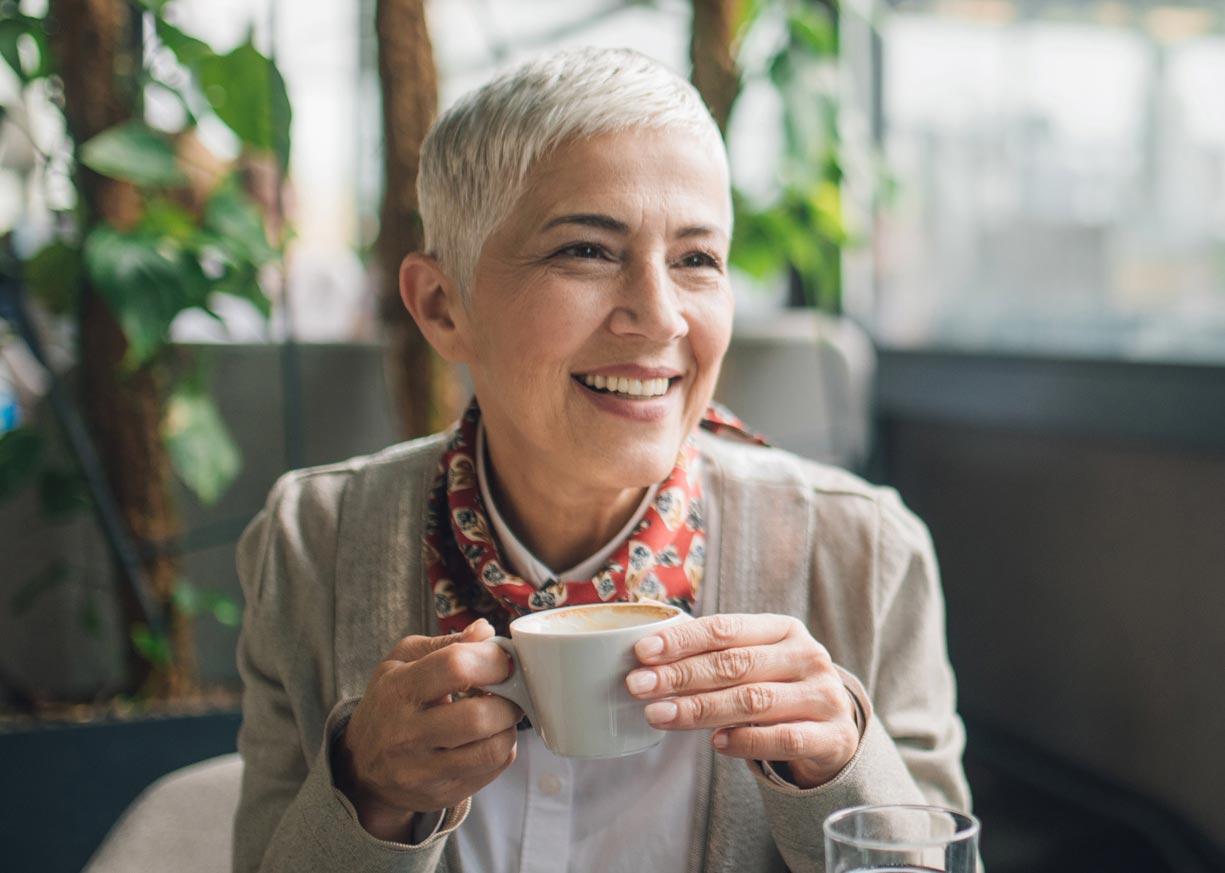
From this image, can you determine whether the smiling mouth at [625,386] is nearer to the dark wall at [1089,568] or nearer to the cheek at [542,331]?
the cheek at [542,331]

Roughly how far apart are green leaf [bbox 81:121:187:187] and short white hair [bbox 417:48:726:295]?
3.86 feet

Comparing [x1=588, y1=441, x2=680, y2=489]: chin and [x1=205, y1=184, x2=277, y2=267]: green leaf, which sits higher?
[x1=205, y1=184, x2=277, y2=267]: green leaf

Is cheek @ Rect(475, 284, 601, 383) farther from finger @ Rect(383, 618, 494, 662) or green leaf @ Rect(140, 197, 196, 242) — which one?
green leaf @ Rect(140, 197, 196, 242)

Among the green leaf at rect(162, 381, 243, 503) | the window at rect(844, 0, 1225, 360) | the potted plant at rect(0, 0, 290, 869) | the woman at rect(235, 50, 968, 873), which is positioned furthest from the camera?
the window at rect(844, 0, 1225, 360)

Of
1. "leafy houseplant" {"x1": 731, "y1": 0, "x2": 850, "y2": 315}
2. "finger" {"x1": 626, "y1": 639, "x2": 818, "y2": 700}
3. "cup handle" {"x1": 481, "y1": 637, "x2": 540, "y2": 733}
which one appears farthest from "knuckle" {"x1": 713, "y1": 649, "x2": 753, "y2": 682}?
"leafy houseplant" {"x1": 731, "y1": 0, "x2": 850, "y2": 315}

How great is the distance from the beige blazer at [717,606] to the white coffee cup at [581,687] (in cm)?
33

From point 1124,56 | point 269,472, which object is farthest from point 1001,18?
point 269,472

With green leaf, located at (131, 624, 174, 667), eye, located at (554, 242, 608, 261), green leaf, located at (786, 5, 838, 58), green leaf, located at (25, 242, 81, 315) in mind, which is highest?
green leaf, located at (786, 5, 838, 58)

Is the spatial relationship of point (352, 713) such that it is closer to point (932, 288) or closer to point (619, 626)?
point (619, 626)

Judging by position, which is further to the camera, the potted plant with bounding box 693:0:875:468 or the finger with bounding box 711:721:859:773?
the potted plant with bounding box 693:0:875:468

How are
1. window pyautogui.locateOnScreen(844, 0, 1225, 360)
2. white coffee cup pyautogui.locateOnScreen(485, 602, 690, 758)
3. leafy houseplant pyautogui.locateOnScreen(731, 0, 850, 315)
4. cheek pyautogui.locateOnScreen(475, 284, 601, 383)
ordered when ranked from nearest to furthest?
1. white coffee cup pyautogui.locateOnScreen(485, 602, 690, 758)
2. cheek pyautogui.locateOnScreen(475, 284, 601, 383)
3. window pyautogui.locateOnScreen(844, 0, 1225, 360)
4. leafy houseplant pyautogui.locateOnScreen(731, 0, 850, 315)

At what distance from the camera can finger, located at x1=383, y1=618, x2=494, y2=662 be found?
0.88 metres

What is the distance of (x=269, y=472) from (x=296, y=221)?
563 millimetres

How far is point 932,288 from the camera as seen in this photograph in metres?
3.62
